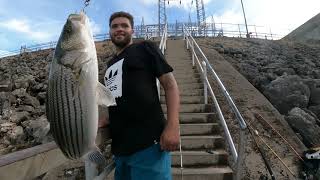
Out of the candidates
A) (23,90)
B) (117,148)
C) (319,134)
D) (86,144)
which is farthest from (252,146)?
(23,90)

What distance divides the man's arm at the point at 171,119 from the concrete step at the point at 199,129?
395cm

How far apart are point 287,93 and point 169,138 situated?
7.91 m

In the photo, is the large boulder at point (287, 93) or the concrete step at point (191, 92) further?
the large boulder at point (287, 93)

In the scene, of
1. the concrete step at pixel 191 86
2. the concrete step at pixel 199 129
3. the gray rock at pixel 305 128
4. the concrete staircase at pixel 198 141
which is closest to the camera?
the concrete staircase at pixel 198 141

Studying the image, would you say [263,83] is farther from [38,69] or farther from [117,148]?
[38,69]

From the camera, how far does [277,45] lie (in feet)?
75.7

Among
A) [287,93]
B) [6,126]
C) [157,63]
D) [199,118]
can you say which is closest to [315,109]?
[287,93]

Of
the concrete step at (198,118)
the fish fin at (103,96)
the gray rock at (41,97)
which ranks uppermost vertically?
the gray rock at (41,97)

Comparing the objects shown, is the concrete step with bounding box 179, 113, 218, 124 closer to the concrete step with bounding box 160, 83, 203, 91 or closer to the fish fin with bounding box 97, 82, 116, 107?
the concrete step with bounding box 160, 83, 203, 91

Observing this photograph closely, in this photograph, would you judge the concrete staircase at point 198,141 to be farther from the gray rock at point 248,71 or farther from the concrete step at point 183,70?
the gray rock at point 248,71

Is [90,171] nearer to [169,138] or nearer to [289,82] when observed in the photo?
[169,138]

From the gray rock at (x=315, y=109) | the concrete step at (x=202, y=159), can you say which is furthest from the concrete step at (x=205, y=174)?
the gray rock at (x=315, y=109)

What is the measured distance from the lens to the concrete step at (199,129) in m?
6.99

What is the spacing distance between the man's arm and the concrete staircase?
8.41 ft
